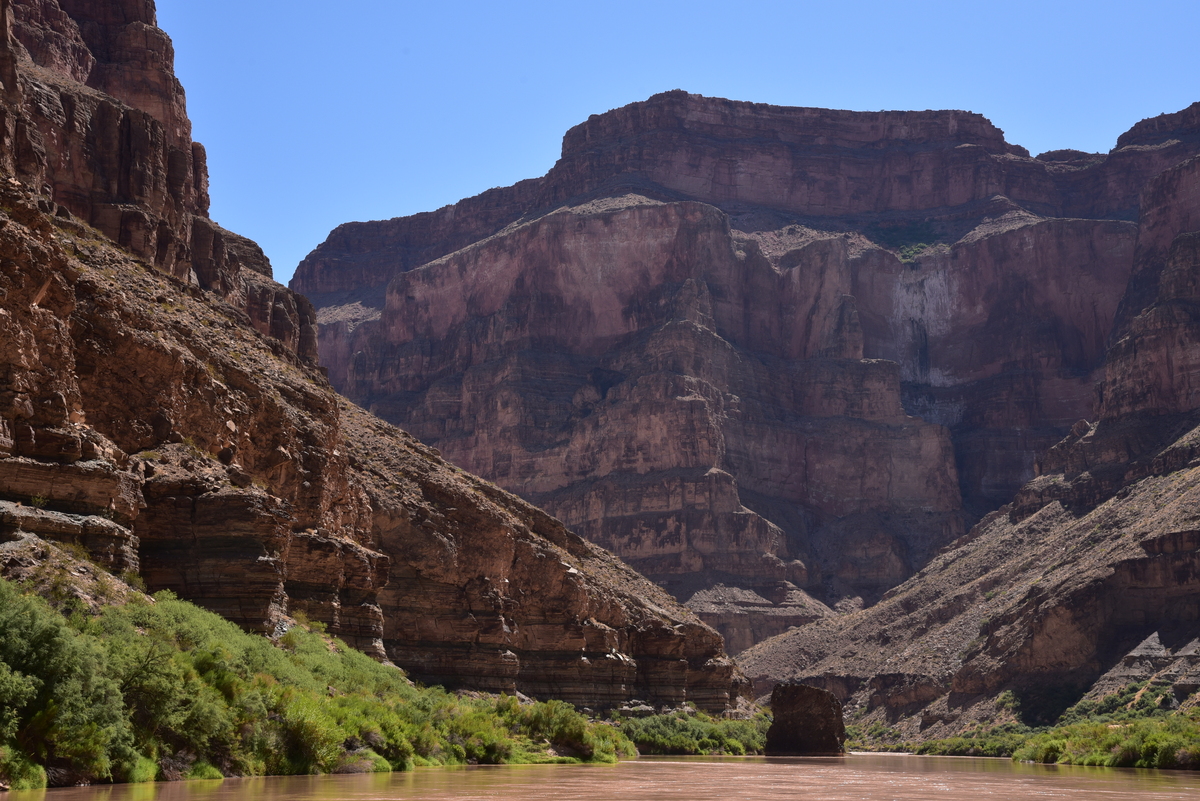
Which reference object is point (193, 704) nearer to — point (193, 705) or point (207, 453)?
point (193, 705)

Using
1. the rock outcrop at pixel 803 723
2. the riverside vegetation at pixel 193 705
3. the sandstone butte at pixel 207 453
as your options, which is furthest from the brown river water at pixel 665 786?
the rock outcrop at pixel 803 723

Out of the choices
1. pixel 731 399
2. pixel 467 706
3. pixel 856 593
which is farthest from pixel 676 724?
pixel 731 399

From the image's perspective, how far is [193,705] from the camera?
29672 millimetres

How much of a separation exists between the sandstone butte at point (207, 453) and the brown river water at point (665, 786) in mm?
6935

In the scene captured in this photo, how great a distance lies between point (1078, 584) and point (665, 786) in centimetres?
8195

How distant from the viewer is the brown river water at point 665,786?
1050 inches

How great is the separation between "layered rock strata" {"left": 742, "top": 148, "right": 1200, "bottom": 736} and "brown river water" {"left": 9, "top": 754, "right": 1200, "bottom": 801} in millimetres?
41093

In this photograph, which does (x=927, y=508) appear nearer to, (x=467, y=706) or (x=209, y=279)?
(x=209, y=279)

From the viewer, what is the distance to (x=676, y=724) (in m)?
76.6

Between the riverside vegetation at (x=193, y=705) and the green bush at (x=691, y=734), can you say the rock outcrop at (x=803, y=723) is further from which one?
the riverside vegetation at (x=193, y=705)

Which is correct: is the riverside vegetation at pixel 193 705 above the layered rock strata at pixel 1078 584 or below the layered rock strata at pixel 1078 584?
below

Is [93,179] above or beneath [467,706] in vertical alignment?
above

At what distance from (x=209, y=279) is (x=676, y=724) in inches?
1354

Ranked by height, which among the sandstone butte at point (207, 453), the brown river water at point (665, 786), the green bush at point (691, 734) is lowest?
the brown river water at point (665, 786)
